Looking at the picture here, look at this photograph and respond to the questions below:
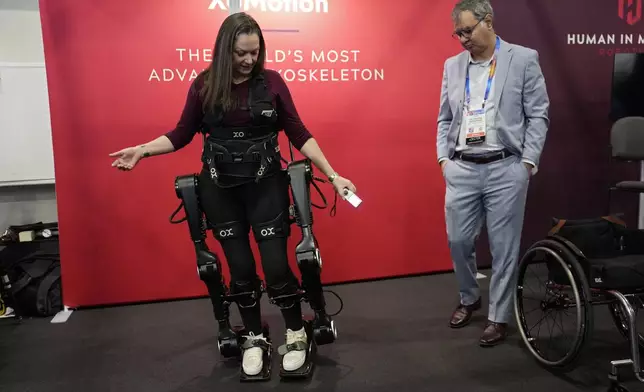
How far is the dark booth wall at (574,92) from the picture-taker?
3.63m

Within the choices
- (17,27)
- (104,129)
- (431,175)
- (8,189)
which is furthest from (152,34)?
(431,175)

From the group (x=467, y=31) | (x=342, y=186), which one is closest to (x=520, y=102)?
(x=467, y=31)

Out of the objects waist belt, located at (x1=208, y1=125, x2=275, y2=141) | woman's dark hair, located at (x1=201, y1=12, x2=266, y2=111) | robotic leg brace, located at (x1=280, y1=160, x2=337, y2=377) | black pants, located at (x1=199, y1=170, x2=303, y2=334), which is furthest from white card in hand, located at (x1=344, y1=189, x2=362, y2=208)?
woman's dark hair, located at (x1=201, y1=12, x2=266, y2=111)

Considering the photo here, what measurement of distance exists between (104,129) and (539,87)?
2.40m

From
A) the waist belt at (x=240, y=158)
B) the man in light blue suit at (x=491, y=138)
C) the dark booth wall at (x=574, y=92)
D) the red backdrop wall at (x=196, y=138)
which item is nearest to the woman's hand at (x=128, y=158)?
the waist belt at (x=240, y=158)

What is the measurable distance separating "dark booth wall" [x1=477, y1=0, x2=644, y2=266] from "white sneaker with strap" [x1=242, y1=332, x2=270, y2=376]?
203cm

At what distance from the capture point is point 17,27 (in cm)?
352

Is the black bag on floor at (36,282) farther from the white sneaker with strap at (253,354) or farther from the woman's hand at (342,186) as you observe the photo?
the woman's hand at (342,186)

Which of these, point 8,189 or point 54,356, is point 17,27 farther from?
point 54,356

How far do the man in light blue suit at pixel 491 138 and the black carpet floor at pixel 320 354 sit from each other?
290 millimetres

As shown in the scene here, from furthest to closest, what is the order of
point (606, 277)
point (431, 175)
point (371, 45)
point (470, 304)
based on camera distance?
point (431, 175) → point (371, 45) → point (470, 304) → point (606, 277)

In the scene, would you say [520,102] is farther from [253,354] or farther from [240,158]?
[253,354]

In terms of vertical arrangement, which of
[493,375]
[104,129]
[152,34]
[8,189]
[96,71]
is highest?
[152,34]

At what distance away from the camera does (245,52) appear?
80.0 inches
